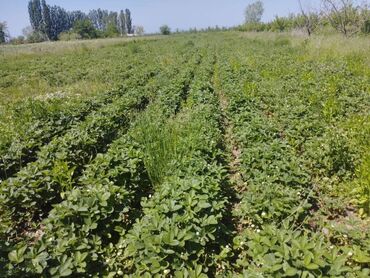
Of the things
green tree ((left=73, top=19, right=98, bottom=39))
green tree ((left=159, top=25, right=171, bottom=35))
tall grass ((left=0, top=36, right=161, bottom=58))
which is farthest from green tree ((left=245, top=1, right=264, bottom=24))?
tall grass ((left=0, top=36, right=161, bottom=58))

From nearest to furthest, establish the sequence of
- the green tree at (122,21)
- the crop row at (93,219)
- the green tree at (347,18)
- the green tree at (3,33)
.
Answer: the crop row at (93,219), the green tree at (347,18), the green tree at (3,33), the green tree at (122,21)

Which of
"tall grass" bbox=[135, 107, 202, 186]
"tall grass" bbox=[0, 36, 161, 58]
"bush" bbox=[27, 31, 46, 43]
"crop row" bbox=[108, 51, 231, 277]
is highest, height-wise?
"bush" bbox=[27, 31, 46, 43]

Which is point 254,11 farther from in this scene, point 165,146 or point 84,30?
point 165,146

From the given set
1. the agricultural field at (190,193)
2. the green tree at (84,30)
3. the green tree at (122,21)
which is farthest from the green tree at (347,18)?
the green tree at (122,21)

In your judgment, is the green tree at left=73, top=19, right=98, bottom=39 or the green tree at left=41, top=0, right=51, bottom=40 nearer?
the green tree at left=73, top=19, right=98, bottom=39

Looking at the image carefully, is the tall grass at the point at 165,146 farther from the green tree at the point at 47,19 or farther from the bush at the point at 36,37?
the green tree at the point at 47,19

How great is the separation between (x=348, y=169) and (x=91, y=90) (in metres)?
9.05

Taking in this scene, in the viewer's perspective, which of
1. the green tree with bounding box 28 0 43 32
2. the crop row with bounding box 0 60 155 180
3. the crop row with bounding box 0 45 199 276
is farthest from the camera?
the green tree with bounding box 28 0 43 32

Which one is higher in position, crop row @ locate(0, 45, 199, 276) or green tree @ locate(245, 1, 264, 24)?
green tree @ locate(245, 1, 264, 24)

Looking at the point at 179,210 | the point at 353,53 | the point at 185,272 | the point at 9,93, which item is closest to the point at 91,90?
the point at 9,93

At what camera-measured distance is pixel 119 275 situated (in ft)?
9.61

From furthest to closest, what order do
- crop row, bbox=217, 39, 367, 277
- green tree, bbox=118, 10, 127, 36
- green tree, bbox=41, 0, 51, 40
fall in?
green tree, bbox=118, 10, 127, 36 < green tree, bbox=41, 0, 51, 40 < crop row, bbox=217, 39, 367, 277

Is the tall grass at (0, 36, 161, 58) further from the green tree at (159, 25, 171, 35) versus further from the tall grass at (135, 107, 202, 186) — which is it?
the green tree at (159, 25, 171, 35)

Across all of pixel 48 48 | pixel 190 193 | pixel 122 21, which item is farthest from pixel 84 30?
pixel 190 193
